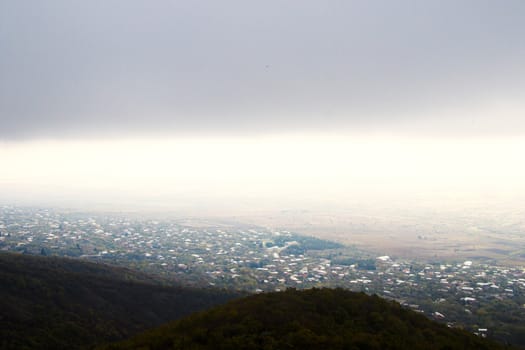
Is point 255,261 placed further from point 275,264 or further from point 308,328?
point 308,328

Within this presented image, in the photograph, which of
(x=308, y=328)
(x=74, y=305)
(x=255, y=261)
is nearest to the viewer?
(x=308, y=328)

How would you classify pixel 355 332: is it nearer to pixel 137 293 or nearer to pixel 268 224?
pixel 137 293

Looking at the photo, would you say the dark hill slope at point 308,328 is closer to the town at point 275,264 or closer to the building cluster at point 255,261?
the town at point 275,264

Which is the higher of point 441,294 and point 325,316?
point 325,316

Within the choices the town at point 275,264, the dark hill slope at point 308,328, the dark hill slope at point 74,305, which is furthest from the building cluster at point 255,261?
the dark hill slope at point 308,328

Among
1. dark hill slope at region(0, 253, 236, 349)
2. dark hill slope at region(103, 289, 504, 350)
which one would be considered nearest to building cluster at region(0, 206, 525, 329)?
dark hill slope at region(0, 253, 236, 349)

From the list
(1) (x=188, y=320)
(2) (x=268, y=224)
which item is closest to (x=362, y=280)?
(1) (x=188, y=320)

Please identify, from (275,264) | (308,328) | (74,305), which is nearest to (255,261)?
(275,264)
